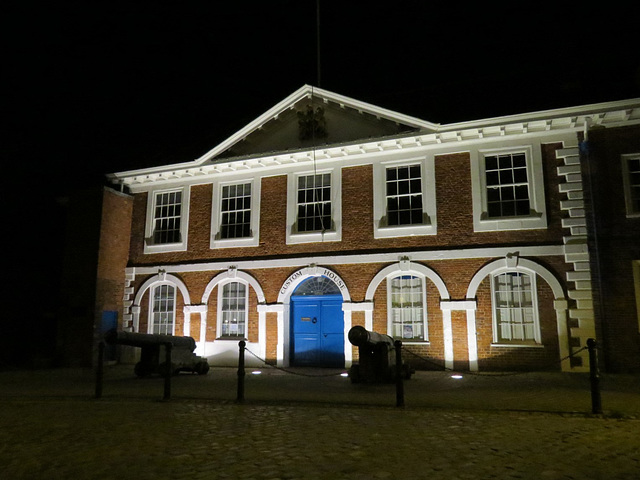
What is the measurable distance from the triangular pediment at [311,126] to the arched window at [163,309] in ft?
15.7

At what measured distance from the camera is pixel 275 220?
17.0 m

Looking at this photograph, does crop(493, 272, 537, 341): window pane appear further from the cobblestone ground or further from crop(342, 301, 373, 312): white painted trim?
the cobblestone ground

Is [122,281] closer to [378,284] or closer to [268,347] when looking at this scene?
[268,347]

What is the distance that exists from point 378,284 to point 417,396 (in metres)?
5.97

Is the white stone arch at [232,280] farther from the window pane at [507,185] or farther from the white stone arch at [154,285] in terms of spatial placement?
the window pane at [507,185]

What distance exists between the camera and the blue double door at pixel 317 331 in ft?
52.4

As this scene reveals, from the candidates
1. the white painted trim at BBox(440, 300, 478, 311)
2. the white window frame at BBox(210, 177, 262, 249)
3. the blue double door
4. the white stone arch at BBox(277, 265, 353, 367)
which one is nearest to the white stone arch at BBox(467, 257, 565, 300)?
the white painted trim at BBox(440, 300, 478, 311)

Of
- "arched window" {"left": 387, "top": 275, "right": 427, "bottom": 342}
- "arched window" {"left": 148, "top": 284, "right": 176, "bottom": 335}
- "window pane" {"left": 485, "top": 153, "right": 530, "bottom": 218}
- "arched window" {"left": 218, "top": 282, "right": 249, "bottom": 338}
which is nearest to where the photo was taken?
"window pane" {"left": 485, "top": 153, "right": 530, "bottom": 218}

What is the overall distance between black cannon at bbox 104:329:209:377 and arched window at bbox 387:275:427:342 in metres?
5.63

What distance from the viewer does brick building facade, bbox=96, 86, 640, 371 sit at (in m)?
13.7

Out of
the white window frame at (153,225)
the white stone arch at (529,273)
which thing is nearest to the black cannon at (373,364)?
the white stone arch at (529,273)

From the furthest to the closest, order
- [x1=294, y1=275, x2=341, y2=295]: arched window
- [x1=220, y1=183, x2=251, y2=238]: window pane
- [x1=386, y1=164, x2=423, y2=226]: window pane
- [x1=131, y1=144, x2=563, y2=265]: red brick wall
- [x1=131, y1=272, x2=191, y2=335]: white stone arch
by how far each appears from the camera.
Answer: [x1=131, y1=272, x2=191, y2=335]: white stone arch
[x1=220, y1=183, x2=251, y2=238]: window pane
[x1=294, y1=275, x2=341, y2=295]: arched window
[x1=386, y1=164, x2=423, y2=226]: window pane
[x1=131, y1=144, x2=563, y2=265]: red brick wall

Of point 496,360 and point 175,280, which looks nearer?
point 496,360

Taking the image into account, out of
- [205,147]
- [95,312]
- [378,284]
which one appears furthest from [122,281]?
[378,284]
